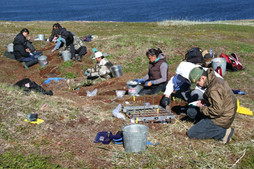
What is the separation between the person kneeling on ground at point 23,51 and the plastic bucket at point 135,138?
1160cm

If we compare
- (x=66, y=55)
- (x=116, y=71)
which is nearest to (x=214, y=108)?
(x=116, y=71)

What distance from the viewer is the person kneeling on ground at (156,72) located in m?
9.52

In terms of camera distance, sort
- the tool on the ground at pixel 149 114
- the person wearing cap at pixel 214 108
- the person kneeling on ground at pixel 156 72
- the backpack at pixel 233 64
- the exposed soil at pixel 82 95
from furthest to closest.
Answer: the backpack at pixel 233 64
the person kneeling on ground at pixel 156 72
the tool on the ground at pixel 149 114
the exposed soil at pixel 82 95
the person wearing cap at pixel 214 108

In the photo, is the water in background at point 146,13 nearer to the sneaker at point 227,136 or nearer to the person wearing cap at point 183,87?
the person wearing cap at point 183,87

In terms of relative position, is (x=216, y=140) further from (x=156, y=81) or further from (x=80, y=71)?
(x=80, y=71)

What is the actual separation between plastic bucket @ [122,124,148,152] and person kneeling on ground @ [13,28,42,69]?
11603mm

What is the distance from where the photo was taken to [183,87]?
899 cm

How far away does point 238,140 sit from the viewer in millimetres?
6691

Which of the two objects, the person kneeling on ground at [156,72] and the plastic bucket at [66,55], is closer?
the person kneeling on ground at [156,72]

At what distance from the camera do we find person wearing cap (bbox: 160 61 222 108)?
7.99 m

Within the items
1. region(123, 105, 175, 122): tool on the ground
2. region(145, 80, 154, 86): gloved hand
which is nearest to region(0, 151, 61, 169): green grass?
region(123, 105, 175, 122): tool on the ground

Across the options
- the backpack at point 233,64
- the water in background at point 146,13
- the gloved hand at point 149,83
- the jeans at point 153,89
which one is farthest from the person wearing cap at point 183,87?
the water in background at point 146,13

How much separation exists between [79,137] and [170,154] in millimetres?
2177

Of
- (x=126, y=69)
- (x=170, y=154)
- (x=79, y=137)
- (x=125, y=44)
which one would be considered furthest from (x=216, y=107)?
(x=125, y=44)
